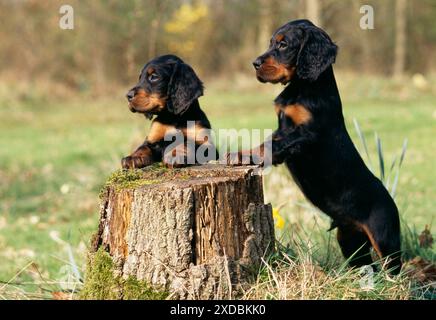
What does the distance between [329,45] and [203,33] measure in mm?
25895

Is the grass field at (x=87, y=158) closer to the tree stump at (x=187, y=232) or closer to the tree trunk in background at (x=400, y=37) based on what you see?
the tree stump at (x=187, y=232)

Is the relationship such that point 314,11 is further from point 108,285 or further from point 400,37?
point 108,285

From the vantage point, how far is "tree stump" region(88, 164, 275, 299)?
3.62 meters

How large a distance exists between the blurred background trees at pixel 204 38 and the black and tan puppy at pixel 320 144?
1497 centimetres

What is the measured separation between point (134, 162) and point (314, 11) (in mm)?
15022

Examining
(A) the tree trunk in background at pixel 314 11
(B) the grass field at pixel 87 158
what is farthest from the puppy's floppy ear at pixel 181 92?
(A) the tree trunk in background at pixel 314 11

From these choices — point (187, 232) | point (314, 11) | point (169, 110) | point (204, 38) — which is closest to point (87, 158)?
point (314, 11)

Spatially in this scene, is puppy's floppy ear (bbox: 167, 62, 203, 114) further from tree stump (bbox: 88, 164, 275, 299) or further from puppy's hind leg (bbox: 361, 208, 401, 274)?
puppy's hind leg (bbox: 361, 208, 401, 274)

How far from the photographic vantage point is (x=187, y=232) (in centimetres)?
362

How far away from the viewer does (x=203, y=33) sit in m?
29.6

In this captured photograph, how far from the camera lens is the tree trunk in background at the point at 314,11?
18328mm

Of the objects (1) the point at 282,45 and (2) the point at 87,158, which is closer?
(1) the point at 282,45

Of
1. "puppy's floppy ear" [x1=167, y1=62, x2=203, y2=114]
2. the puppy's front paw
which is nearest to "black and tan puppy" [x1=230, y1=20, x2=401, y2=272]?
"puppy's floppy ear" [x1=167, y1=62, x2=203, y2=114]

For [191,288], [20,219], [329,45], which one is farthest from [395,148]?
[191,288]
